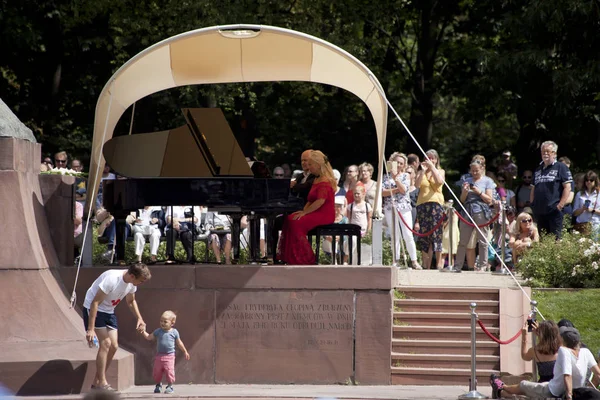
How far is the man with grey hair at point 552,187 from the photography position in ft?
57.4

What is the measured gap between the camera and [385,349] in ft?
46.4

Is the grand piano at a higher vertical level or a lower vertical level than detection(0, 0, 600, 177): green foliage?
lower

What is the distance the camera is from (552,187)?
694 inches

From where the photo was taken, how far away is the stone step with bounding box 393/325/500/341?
14711 millimetres

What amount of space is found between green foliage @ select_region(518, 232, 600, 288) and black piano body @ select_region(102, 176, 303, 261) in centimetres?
411

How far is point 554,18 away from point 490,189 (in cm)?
861

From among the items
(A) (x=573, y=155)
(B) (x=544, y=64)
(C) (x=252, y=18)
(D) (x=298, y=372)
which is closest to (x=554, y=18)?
(B) (x=544, y=64)

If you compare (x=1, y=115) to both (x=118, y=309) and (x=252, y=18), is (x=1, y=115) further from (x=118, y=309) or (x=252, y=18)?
(x=252, y=18)

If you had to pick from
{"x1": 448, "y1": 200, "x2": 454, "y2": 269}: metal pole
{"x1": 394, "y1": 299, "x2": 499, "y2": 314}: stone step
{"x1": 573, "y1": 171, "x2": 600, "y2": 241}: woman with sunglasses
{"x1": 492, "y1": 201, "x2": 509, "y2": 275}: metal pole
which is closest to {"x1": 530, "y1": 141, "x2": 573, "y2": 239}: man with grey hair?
{"x1": 492, "y1": 201, "x2": 509, "y2": 275}: metal pole

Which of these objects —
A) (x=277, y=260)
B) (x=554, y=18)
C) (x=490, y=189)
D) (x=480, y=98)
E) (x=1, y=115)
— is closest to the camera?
(x=1, y=115)

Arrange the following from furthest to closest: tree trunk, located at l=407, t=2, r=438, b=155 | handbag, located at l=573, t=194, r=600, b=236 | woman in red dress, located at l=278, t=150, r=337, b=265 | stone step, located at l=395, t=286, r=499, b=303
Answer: tree trunk, located at l=407, t=2, r=438, b=155
handbag, located at l=573, t=194, r=600, b=236
stone step, located at l=395, t=286, r=499, b=303
woman in red dress, located at l=278, t=150, r=337, b=265

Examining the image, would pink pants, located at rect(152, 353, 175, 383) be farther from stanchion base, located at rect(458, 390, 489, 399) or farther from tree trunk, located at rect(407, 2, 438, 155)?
tree trunk, located at rect(407, 2, 438, 155)

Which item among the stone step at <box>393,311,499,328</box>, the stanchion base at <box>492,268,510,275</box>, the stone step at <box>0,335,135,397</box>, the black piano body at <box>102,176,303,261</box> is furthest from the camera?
the stanchion base at <box>492,268,510,275</box>

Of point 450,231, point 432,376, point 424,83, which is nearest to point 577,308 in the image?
point 432,376
